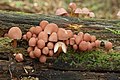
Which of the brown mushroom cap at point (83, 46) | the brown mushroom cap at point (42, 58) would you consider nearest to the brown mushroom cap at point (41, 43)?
the brown mushroom cap at point (42, 58)

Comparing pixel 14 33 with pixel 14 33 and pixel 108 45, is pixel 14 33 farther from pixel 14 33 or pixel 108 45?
pixel 108 45

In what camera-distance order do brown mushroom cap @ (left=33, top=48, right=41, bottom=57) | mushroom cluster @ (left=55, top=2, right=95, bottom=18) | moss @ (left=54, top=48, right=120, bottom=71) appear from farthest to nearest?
1. mushroom cluster @ (left=55, top=2, right=95, bottom=18)
2. moss @ (left=54, top=48, right=120, bottom=71)
3. brown mushroom cap @ (left=33, top=48, right=41, bottom=57)

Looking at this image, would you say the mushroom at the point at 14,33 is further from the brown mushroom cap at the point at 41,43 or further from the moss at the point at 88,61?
the moss at the point at 88,61

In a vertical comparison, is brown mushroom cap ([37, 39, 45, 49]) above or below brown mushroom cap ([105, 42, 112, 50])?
above

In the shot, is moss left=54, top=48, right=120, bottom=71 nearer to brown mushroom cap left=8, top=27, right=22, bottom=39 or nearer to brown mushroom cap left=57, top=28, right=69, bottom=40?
brown mushroom cap left=57, top=28, right=69, bottom=40

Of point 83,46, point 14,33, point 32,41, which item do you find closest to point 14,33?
point 14,33

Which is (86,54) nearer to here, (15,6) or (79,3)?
(15,6)

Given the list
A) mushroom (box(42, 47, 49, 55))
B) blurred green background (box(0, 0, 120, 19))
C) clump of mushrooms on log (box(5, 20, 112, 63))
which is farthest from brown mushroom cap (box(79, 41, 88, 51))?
blurred green background (box(0, 0, 120, 19))
